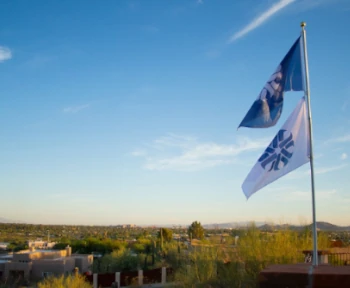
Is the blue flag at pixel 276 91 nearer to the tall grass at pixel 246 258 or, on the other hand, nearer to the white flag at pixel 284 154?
the white flag at pixel 284 154

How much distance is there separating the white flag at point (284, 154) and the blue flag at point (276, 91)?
1.60 feet

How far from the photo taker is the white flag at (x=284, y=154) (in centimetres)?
974

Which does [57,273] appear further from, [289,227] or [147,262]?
[289,227]

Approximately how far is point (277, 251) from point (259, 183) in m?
6.45

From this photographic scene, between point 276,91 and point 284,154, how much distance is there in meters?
1.55

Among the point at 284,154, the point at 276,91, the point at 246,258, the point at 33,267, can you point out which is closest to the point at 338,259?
the point at 246,258

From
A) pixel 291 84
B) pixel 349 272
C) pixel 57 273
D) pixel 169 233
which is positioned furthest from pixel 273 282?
pixel 169 233

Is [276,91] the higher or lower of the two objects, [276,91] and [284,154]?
the higher

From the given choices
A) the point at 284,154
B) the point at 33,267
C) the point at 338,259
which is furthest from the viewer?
the point at 33,267

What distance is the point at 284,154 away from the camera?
32.0 ft

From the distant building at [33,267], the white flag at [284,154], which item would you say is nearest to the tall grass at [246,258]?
the white flag at [284,154]

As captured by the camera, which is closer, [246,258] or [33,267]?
[246,258]

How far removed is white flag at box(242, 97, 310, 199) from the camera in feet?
32.0

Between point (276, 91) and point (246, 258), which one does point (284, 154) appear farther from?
point (246, 258)
